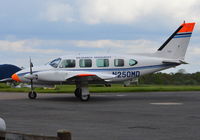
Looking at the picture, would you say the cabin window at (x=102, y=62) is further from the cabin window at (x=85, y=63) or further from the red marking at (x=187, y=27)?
the red marking at (x=187, y=27)

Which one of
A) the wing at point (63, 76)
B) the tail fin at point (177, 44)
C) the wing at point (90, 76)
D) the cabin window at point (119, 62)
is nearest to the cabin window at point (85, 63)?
the wing at point (90, 76)

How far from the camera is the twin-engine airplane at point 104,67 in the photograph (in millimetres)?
24188

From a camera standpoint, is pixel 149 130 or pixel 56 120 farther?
pixel 56 120

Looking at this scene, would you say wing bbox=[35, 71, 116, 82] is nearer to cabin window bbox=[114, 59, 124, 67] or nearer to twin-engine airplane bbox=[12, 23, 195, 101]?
twin-engine airplane bbox=[12, 23, 195, 101]

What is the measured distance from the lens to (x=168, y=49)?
27.1m

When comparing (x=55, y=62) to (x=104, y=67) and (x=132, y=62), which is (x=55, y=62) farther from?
(x=132, y=62)

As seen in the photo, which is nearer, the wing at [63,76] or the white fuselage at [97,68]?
the wing at [63,76]

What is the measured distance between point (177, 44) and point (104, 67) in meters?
5.70

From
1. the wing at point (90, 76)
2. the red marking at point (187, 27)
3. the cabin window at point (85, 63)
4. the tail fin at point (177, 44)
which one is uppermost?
the red marking at point (187, 27)

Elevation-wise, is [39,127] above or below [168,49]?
below

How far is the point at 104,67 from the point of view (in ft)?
83.5

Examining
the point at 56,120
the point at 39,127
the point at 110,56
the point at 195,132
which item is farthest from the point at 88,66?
the point at 195,132

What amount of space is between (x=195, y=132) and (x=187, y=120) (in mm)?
3027

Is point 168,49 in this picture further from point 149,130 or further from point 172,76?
point 172,76
